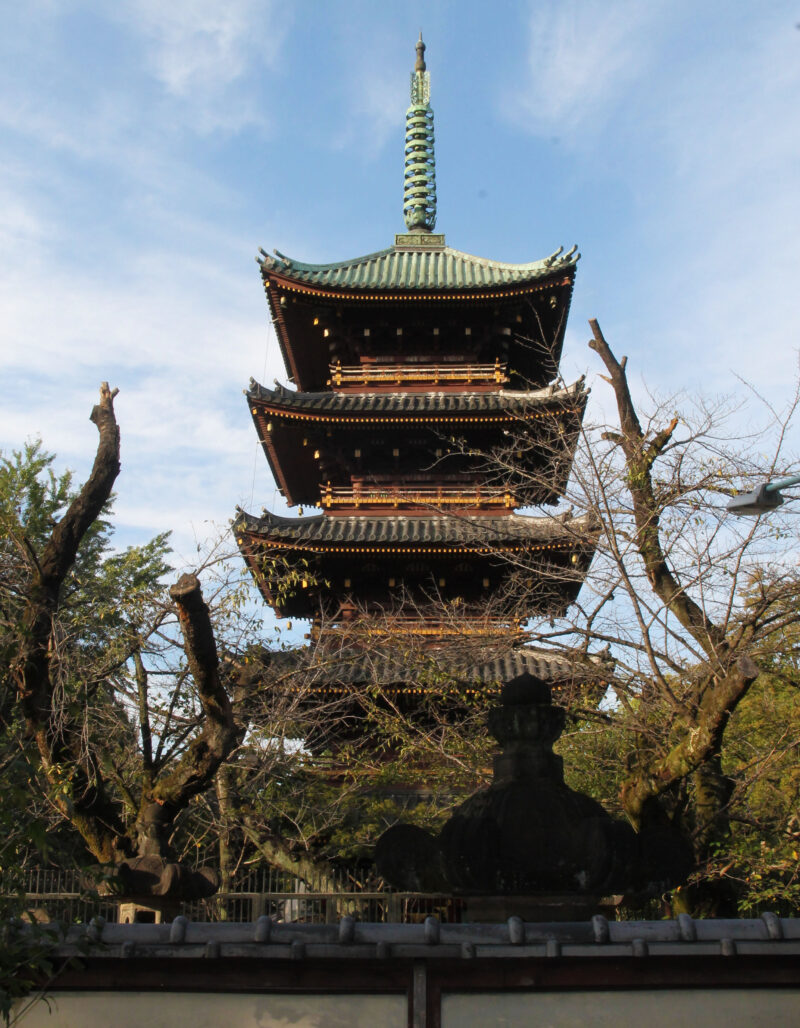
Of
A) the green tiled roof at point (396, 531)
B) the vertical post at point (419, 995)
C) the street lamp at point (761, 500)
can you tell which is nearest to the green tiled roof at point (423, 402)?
the green tiled roof at point (396, 531)

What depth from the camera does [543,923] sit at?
5.12m

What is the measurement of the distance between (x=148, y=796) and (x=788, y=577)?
6.12 m

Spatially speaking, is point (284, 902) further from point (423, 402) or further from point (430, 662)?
point (423, 402)

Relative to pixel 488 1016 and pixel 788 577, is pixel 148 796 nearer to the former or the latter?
pixel 488 1016

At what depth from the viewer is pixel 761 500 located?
7191 mm

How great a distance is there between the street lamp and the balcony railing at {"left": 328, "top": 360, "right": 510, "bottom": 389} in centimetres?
1167

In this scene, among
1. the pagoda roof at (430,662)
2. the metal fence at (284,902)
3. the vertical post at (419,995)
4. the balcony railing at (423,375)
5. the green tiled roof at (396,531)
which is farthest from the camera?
the balcony railing at (423,375)

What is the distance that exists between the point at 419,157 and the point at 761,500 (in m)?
20.3

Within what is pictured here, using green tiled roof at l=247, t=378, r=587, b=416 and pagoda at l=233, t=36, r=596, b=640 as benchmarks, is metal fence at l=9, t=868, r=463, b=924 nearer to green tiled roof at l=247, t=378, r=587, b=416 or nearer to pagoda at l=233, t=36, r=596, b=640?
pagoda at l=233, t=36, r=596, b=640

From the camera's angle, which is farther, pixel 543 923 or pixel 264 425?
pixel 264 425

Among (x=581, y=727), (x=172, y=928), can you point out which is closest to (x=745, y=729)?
(x=581, y=727)

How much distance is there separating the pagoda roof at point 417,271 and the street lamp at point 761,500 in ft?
38.1

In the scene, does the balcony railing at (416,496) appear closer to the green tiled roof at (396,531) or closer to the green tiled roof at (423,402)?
the green tiled roof at (396,531)

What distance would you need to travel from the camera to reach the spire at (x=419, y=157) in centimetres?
2417
